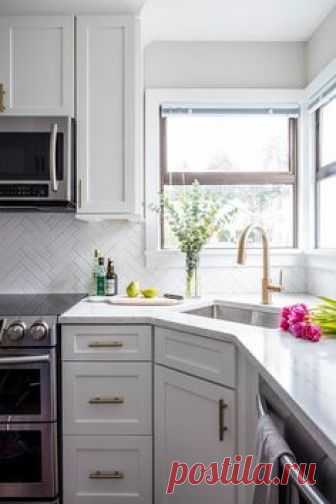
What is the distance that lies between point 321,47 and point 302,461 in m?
2.27

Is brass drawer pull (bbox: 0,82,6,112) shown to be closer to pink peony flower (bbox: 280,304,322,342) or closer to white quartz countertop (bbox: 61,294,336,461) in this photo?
white quartz countertop (bbox: 61,294,336,461)

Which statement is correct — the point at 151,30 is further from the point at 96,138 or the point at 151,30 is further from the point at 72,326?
the point at 72,326

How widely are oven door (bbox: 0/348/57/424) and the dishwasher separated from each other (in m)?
1.02

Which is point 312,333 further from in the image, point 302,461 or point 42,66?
point 42,66

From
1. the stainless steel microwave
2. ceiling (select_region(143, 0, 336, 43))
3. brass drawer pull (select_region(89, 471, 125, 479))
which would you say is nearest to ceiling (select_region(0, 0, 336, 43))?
ceiling (select_region(143, 0, 336, 43))

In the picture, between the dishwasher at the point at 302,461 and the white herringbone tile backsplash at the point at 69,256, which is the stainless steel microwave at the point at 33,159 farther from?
the dishwasher at the point at 302,461

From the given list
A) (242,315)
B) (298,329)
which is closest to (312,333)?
(298,329)

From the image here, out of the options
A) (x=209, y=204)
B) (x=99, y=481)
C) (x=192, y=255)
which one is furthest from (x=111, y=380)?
(x=209, y=204)

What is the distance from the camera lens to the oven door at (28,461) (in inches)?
69.2

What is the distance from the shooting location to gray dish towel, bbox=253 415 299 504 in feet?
2.58

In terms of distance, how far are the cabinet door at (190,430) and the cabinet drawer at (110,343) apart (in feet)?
0.42

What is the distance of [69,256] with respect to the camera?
2529 mm

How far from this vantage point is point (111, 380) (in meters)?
1.82

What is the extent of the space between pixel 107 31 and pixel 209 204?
111 cm
